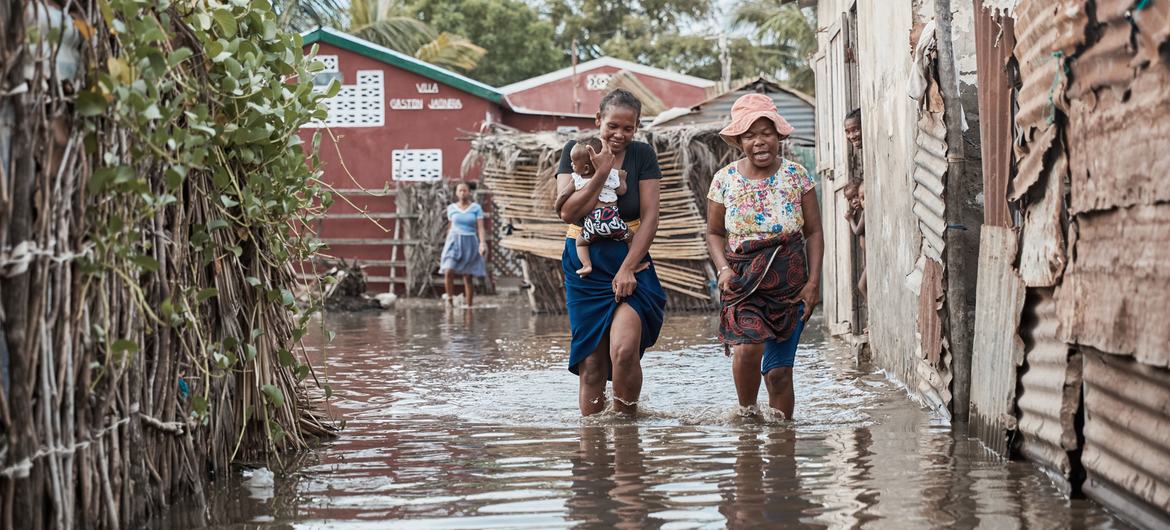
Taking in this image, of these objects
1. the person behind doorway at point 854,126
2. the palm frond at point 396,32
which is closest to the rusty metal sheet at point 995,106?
the person behind doorway at point 854,126

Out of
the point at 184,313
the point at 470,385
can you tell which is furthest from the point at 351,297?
the point at 184,313

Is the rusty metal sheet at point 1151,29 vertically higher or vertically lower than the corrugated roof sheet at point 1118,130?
higher

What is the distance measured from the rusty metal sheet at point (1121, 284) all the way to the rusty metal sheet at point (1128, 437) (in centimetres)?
9

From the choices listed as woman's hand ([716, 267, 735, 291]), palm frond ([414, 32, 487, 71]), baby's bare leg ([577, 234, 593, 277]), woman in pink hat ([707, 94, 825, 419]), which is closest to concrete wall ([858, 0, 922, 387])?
woman in pink hat ([707, 94, 825, 419])

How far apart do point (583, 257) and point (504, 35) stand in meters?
33.9

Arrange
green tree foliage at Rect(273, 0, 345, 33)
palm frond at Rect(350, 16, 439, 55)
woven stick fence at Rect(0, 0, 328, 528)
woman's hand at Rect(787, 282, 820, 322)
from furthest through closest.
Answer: palm frond at Rect(350, 16, 439, 55) → green tree foliage at Rect(273, 0, 345, 33) → woman's hand at Rect(787, 282, 820, 322) → woven stick fence at Rect(0, 0, 328, 528)

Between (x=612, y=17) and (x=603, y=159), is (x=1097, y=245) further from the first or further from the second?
(x=612, y=17)

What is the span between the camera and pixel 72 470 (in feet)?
11.3

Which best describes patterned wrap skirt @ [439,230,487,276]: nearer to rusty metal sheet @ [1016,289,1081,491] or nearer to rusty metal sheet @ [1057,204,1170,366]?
rusty metal sheet @ [1016,289,1081,491]

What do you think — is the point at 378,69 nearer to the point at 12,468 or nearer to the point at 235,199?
the point at 235,199

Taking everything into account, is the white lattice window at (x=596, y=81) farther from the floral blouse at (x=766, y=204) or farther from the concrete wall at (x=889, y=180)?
the floral blouse at (x=766, y=204)

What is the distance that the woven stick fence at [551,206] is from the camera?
15.6 m

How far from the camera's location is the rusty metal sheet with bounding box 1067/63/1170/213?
11.0 ft

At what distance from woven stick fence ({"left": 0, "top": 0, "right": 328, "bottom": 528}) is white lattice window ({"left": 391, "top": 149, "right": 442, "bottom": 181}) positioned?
62.8ft
